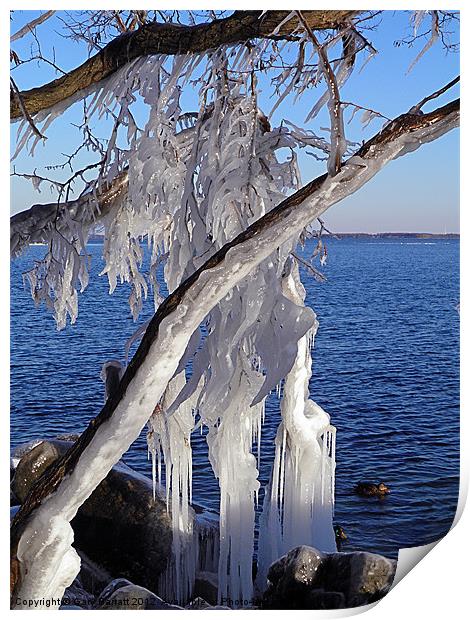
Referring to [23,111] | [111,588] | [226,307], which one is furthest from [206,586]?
[23,111]

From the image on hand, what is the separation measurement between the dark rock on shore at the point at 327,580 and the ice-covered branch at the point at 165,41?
169 centimetres

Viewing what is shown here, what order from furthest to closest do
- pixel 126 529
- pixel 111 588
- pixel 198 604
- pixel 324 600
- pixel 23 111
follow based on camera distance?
pixel 126 529
pixel 198 604
pixel 111 588
pixel 324 600
pixel 23 111

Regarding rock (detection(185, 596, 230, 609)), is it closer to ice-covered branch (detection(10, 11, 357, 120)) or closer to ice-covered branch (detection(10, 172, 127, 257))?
ice-covered branch (detection(10, 172, 127, 257))

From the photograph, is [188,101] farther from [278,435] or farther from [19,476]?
[19,476]

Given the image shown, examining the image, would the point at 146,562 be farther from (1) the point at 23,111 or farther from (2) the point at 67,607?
(1) the point at 23,111

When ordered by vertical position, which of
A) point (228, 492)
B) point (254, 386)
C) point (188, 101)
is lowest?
point (228, 492)

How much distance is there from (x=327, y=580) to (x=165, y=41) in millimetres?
1863

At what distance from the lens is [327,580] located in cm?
271

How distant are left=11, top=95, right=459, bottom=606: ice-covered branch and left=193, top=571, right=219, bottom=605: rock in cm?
96

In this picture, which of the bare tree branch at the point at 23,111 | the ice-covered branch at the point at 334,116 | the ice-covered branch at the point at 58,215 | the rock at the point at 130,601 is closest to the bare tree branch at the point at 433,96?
the ice-covered branch at the point at 334,116

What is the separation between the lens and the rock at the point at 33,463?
3814mm

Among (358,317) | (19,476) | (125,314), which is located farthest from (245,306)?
(358,317)
